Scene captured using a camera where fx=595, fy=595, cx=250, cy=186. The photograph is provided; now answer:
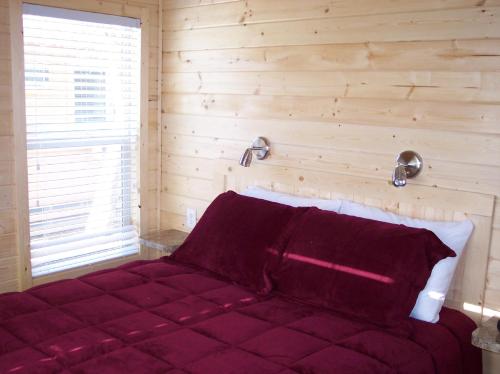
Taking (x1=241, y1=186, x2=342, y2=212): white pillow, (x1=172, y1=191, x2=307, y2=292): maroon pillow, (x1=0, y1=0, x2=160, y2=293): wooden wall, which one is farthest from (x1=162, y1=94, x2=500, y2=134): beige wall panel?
(x1=0, y1=0, x2=160, y2=293): wooden wall

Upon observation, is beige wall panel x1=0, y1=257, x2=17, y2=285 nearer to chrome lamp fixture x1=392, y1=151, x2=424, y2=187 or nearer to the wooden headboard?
the wooden headboard

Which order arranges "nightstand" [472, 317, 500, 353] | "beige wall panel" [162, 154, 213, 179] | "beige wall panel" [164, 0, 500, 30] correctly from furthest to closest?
"beige wall panel" [162, 154, 213, 179] < "beige wall panel" [164, 0, 500, 30] < "nightstand" [472, 317, 500, 353]

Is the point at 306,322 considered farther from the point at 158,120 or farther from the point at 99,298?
the point at 158,120

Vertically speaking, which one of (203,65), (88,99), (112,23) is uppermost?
(112,23)

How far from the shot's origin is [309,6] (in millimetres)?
2945

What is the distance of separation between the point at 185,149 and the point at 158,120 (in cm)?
29

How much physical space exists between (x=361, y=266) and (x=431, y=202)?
0.49 m

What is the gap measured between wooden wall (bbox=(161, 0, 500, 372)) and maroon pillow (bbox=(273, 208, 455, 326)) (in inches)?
13.0

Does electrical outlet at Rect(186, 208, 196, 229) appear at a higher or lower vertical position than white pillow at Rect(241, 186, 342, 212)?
lower

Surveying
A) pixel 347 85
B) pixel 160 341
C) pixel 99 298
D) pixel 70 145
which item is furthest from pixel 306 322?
pixel 70 145

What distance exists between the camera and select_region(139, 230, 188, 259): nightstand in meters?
3.39

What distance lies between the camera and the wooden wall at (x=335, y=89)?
2467 millimetres

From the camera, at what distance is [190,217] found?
12.1 ft

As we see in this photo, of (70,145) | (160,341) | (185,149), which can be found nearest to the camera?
(160,341)
